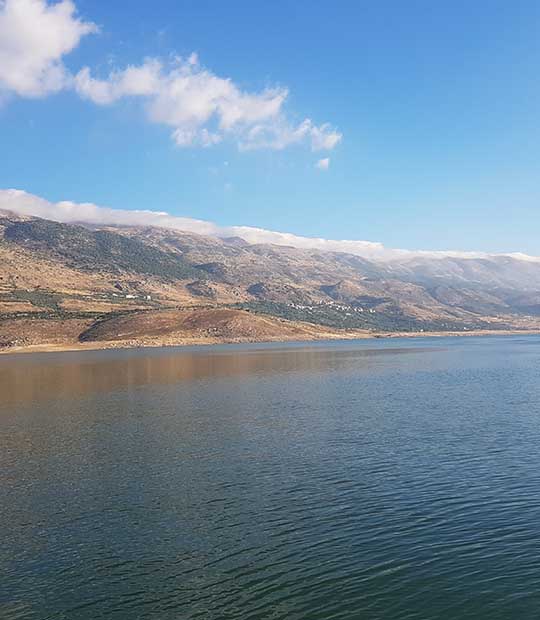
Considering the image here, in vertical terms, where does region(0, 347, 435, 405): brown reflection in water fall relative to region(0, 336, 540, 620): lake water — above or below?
above

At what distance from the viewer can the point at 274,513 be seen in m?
43.6

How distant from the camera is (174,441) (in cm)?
7131

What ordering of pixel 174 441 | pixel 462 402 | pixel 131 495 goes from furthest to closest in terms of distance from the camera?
1. pixel 462 402
2. pixel 174 441
3. pixel 131 495

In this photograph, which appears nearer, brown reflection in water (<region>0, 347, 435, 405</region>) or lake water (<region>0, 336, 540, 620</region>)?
lake water (<region>0, 336, 540, 620</region>)

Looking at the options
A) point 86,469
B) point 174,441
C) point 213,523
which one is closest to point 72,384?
point 174,441

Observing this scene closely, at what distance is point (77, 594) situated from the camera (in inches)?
1258

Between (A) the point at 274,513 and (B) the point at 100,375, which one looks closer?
(A) the point at 274,513

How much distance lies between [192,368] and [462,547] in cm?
15348

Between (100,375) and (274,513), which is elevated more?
(100,375)

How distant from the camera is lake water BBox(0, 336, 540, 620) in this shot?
30.9m

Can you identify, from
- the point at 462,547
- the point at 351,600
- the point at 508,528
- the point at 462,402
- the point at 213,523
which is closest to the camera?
the point at 351,600

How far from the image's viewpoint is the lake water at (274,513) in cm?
3089

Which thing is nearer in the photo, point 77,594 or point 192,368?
point 77,594

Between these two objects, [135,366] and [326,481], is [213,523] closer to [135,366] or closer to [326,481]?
[326,481]
